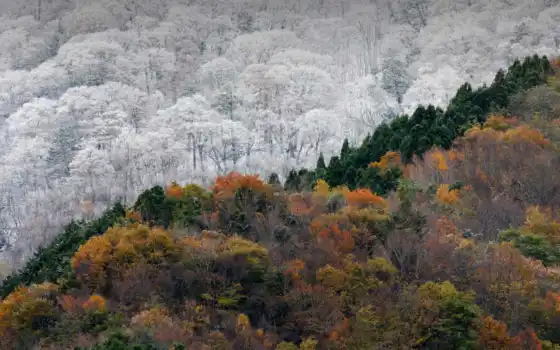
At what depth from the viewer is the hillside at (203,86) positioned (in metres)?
54.5

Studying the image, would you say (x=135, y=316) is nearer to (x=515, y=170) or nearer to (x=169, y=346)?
(x=169, y=346)

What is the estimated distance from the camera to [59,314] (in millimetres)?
21953

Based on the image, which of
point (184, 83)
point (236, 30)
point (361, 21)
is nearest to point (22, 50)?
point (184, 83)

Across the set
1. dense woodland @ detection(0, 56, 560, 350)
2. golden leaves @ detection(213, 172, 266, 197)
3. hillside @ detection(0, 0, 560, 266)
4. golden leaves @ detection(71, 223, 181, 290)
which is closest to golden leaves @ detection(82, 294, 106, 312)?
dense woodland @ detection(0, 56, 560, 350)

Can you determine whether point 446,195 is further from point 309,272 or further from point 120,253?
point 120,253

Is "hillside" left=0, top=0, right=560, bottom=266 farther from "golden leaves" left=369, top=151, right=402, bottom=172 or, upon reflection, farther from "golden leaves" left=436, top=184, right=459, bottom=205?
"golden leaves" left=436, top=184, right=459, bottom=205

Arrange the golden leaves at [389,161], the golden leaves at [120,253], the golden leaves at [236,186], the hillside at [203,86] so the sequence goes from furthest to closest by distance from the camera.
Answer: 1. the hillside at [203,86]
2. the golden leaves at [389,161]
3. the golden leaves at [236,186]
4. the golden leaves at [120,253]

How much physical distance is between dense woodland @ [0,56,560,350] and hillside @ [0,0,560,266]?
11.4m

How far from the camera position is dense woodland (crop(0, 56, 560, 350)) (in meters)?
20.5

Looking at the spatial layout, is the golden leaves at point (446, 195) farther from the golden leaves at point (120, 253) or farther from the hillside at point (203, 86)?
the golden leaves at point (120, 253)

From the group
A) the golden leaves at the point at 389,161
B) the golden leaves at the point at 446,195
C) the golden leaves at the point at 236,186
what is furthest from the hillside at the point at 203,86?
the golden leaves at the point at 236,186

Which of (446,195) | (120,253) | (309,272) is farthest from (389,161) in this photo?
(120,253)

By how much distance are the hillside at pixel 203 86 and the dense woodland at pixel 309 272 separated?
1136 centimetres

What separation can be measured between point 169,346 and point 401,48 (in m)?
64.5
